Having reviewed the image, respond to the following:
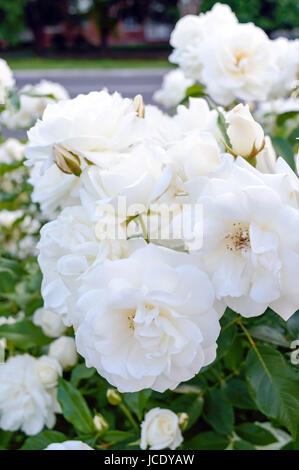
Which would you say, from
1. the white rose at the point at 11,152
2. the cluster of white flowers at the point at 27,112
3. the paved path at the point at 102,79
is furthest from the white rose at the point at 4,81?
the paved path at the point at 102,79

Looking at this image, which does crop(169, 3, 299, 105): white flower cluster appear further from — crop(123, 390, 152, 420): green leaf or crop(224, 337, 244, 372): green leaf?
crop(123, 390, 152, 420): green leaf

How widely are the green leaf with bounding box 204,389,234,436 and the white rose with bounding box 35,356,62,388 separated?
31 centimetres

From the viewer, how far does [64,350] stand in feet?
3.59

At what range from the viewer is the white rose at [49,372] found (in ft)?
3.50

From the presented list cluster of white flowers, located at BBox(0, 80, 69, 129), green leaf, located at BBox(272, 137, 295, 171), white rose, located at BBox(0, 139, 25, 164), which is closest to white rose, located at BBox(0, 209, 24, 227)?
white rose, located at BBox(0, 139, 25, 164)

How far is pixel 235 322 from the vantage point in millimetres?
915

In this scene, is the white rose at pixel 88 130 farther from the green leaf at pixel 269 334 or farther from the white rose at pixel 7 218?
the white rose at pixel 7 218

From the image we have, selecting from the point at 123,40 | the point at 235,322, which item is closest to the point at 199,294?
the point at 235,322

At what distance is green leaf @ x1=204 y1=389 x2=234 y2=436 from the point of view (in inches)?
38.9

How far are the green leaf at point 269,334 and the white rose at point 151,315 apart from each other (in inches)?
13.6

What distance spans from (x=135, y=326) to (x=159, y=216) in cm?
14

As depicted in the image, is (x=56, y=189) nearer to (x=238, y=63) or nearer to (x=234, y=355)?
(x=234, y=355)
